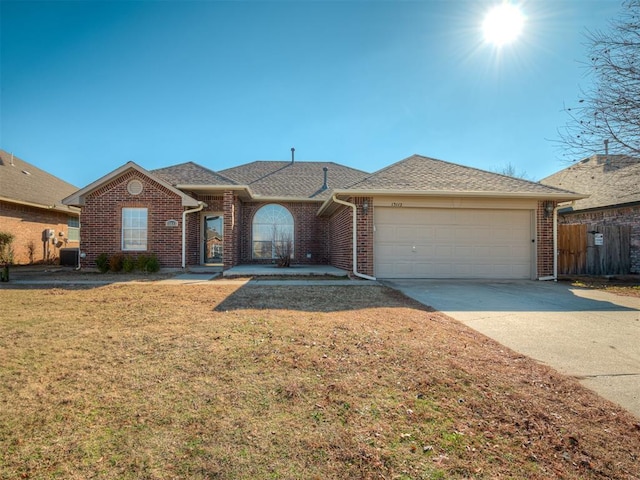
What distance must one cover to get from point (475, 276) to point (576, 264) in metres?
5.06

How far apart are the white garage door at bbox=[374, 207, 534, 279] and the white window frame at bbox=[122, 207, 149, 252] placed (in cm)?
878

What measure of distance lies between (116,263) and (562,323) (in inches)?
519

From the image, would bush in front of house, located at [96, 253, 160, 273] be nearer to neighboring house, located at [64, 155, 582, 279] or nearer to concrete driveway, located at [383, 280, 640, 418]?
neighboring house, located at [64, 155, 582, 279]

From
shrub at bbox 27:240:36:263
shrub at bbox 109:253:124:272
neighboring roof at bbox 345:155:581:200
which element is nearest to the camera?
neighboring roof at bbox 345:155:581:200

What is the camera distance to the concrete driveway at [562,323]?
345 cm

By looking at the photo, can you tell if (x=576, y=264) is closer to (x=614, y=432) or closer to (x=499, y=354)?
(x=499, y=354)

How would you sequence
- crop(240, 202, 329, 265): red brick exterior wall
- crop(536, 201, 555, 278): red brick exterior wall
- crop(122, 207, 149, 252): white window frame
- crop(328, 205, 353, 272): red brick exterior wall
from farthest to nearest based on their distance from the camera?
crop(240, 202, 329, 265): red brick exterior wall → crop(122, 207, 149, 252): white window frame → crop(328, 205, 353, 272): red brick exterior wall → crop(536, 201, 555, 278): red brick exterior wall

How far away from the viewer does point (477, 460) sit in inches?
80.7

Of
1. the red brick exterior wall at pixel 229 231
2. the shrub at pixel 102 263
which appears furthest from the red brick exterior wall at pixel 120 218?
the red brick exterior wall at pixel 229 231

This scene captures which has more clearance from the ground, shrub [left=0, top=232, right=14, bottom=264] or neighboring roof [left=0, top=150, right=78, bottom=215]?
neighboring roof [left=0, top=150, right=78, bottom=215]

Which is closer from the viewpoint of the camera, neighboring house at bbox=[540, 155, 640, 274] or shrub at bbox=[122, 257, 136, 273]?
shrub at bbox=[122, 257, 136, 273]

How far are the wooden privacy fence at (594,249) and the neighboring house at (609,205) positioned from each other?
0.04m

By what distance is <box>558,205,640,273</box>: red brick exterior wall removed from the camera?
42.5 ft

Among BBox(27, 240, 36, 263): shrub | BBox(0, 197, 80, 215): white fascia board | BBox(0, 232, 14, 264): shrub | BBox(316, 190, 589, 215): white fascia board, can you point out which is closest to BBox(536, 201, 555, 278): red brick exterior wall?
BBox(316, 190, 589, 215): white fascia board
